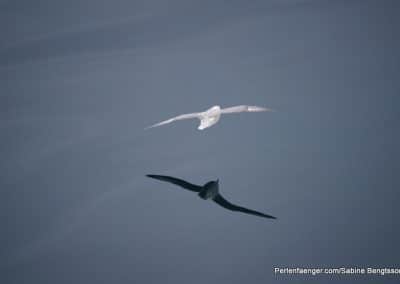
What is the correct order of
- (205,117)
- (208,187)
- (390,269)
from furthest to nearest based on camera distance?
(390,269) → (205,117) → (208,187)

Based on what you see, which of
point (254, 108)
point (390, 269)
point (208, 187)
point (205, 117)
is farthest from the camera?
point (390, 269)

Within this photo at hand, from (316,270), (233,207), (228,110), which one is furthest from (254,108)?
(316,270)

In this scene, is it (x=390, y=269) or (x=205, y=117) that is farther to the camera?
(x=390, y=269)

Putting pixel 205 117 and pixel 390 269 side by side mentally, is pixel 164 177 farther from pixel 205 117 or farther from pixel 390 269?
pixel 390 269

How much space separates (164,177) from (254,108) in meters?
12.2

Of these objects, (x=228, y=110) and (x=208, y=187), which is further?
(x=228, y=110)

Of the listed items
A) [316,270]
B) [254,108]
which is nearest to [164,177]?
[254,108]

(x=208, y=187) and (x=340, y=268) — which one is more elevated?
(x=340, y=268)

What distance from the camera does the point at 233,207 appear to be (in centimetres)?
2903

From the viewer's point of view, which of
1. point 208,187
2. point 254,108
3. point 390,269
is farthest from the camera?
point 390,269

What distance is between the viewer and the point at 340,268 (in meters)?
57.8

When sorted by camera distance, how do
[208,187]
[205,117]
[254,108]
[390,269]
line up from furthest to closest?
1. [390,269]
2. [205,117]
3. [254,108]
4. [208,187]

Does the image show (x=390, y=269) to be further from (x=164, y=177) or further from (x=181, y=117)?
(x=164, y=177)

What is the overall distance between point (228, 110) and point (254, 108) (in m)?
1.73
